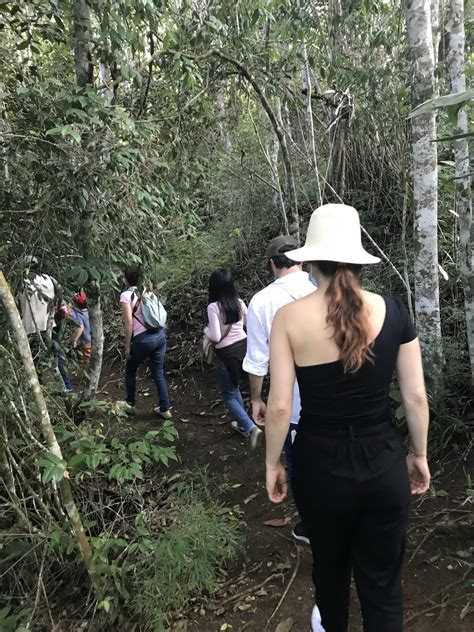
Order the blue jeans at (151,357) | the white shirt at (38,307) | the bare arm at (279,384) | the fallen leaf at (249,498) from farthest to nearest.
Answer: the blue jeans at (151,357) → the fallen leaf at (249,498) → the white shirt at (38,307) → the bare arm at (279,384)

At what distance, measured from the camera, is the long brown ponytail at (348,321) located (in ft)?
5.68

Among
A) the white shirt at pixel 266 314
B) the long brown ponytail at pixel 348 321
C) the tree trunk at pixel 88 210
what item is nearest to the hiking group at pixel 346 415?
the long brown ponytail at pixel 348 321

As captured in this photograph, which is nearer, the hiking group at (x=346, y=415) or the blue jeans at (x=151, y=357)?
the hiking group at (x=346, y=415)

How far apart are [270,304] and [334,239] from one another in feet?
3.88

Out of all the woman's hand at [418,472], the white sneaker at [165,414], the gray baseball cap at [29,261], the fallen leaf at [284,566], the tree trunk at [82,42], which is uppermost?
the tree trunk at [82,42]

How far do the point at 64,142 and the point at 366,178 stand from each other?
16.4 ft

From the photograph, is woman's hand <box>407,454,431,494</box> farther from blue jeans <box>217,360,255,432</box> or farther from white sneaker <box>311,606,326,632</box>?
blue jeans <box>217,360,255,432</box>

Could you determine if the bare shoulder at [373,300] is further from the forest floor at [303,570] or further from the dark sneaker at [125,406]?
the dark sneaker at [125,406]

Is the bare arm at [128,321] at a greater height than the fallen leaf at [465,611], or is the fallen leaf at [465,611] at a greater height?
the bare arm at [128,321]

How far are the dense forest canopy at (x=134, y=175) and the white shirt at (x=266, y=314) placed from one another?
0.76 metres

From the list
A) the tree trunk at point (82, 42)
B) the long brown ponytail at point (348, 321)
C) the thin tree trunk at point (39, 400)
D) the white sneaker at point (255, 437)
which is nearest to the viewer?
the long brown ponytail at point (348, 321)

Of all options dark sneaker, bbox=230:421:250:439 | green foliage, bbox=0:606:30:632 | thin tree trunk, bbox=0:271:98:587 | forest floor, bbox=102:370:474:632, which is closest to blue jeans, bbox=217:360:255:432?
dark sneaker, bbox=230:421:250:439

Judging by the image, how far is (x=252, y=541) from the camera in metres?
3.48

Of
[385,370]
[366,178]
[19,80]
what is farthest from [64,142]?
[366,178]
